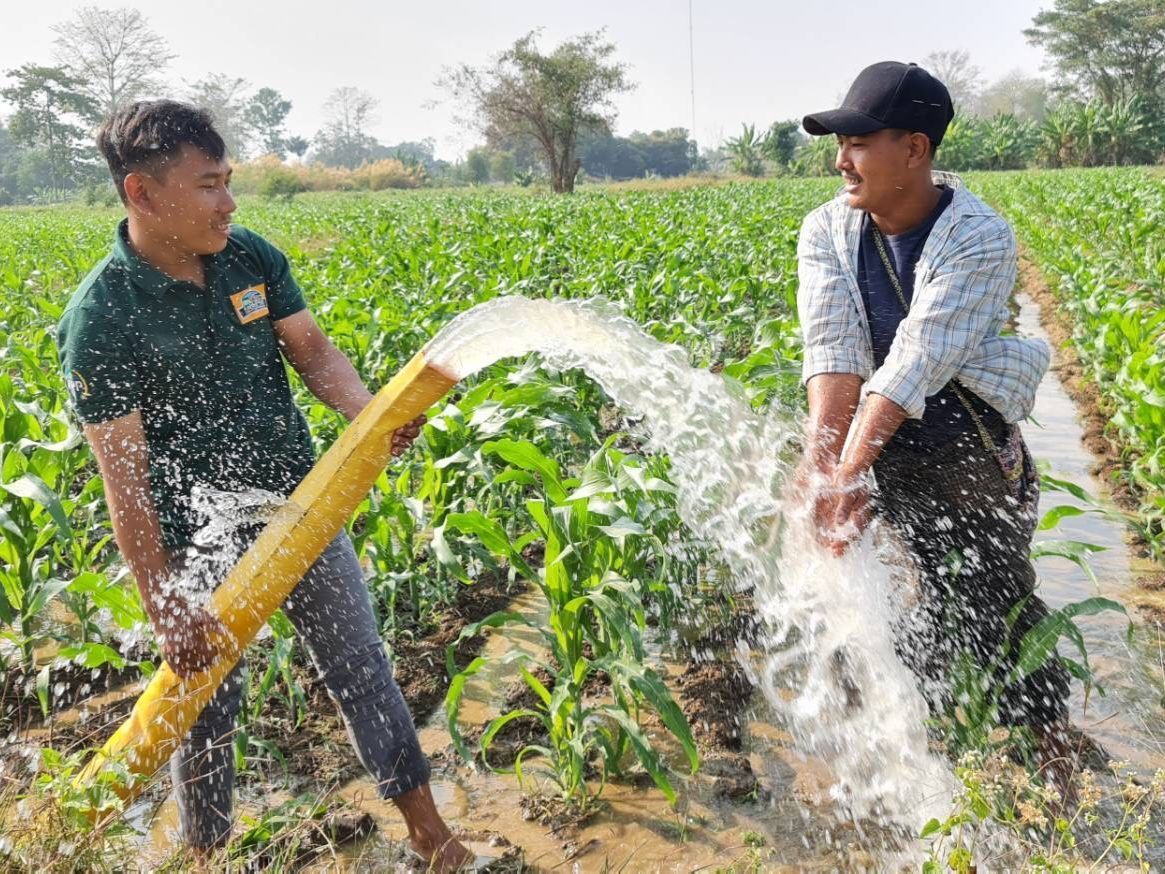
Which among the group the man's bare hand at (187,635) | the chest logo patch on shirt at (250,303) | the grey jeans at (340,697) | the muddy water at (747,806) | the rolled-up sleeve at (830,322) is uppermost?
the chest logo patch on shirt at (250,303)

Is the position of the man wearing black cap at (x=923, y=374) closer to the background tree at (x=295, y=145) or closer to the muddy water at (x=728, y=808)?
the muddy water at (x=728, y=808)

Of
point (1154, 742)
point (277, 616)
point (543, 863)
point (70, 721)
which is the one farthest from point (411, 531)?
point (1154, 742)

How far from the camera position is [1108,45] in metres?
52.3

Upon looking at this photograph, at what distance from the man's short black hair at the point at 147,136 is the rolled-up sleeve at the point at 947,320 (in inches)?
55.9

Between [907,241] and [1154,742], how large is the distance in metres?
1.65

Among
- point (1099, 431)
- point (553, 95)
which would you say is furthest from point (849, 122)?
point (553, 95)

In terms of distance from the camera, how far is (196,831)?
1.95 meters

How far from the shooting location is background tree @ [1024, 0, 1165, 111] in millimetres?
50750

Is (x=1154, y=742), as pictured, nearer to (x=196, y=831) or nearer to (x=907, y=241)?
(x=907, y=241)

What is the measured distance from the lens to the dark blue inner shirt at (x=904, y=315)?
212cm

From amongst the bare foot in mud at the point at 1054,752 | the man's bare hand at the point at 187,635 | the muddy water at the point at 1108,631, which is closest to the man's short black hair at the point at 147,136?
the man's bare hand at the point at 187,635

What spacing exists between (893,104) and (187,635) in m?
1.71

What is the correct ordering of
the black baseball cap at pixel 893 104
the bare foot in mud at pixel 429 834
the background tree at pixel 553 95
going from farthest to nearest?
the background tree at pixel 553 95
the bare foot in mud at pixel 429 834
the black baseball cap at pixel 893 104

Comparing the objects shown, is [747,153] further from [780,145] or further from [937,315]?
[937,315]
